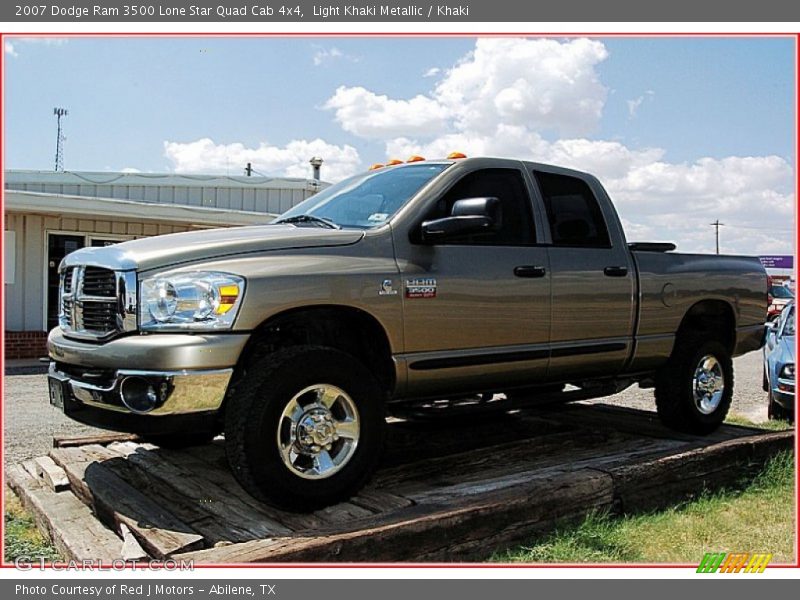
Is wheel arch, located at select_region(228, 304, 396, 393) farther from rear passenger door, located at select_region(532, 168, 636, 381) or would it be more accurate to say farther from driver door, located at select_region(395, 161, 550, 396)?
rear passenger door, located at select_region(532, 168, 636, 381)

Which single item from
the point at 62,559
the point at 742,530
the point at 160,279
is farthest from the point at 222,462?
the point at 742,530

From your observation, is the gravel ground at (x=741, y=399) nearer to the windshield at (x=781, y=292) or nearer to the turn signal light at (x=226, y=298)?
the turn signal light at (x=226, y=298)

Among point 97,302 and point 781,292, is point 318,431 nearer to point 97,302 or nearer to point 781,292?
point 97,302

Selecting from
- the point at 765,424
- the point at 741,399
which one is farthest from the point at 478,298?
the point at 741,399

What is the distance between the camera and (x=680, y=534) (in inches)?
167

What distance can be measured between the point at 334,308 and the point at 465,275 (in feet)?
2.80

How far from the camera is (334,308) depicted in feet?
13.0

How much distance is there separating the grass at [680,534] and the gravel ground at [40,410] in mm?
3807

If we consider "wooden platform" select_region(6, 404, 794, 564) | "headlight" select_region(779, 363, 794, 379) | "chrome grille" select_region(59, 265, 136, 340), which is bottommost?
"wooden platform" select_region(6, 404, 794, 564)

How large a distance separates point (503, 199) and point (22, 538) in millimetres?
3369

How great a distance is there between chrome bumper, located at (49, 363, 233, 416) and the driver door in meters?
1.07

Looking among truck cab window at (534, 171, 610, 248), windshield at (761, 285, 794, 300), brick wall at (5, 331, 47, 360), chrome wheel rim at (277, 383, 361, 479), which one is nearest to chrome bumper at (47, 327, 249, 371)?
chrome wheel rim at (277, 383, 361, 479)

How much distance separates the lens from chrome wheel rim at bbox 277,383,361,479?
12.0 feet

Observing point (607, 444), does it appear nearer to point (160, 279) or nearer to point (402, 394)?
point (402, 394)
